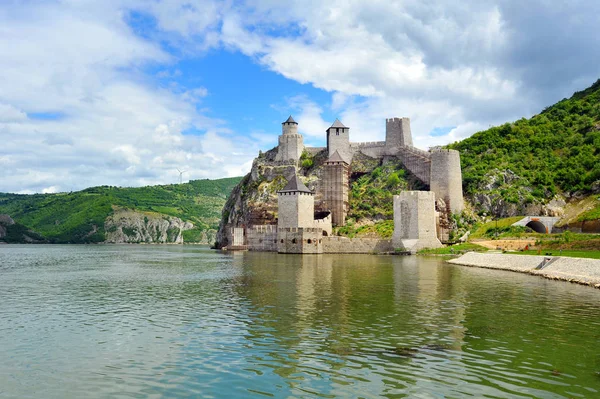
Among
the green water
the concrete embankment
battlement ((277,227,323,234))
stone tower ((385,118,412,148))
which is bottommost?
the green water

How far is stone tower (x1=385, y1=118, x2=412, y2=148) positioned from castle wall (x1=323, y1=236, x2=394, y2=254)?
840 inches

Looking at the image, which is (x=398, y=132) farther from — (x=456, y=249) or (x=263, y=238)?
(x=456, y=249)

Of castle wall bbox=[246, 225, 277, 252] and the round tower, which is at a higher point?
the round tower

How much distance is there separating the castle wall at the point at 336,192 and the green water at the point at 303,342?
44699 mm

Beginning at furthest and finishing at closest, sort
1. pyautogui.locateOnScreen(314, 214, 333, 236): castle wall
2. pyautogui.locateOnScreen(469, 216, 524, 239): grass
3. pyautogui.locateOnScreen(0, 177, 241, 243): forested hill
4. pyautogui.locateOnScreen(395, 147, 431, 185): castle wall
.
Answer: pyautogui.locateOnScreen(0, 177, 241, 243): forested hill < pyautogui.locateOnScreen(395, 147, 431, 185): castle wall < pyautogui.locateOnScreen(314, 214, 333, 236): castle wall < pyautogui.locateOnScreen(469, 216, 524, 239): grass

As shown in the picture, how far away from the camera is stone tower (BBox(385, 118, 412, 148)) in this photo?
74.0m

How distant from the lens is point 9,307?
63.7 feet

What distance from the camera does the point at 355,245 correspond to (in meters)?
60.1

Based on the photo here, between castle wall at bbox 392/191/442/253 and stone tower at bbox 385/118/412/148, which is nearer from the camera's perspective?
castle wall at bbox 392/191/442/253

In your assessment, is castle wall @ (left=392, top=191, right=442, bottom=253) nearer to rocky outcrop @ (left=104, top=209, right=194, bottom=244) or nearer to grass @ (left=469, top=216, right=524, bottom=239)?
grass @ (left=469, top=216, right=524, bottom=239)

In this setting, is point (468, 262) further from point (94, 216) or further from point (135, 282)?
point (94, 216)

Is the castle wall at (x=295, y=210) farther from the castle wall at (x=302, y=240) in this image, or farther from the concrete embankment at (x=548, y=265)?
the concrete embankment at (x=548, y=265)

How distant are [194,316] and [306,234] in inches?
1699

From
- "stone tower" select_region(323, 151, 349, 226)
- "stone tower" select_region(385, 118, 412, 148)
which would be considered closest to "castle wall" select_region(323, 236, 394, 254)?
"stone tower" select_region(323, 151, 349, 226)
